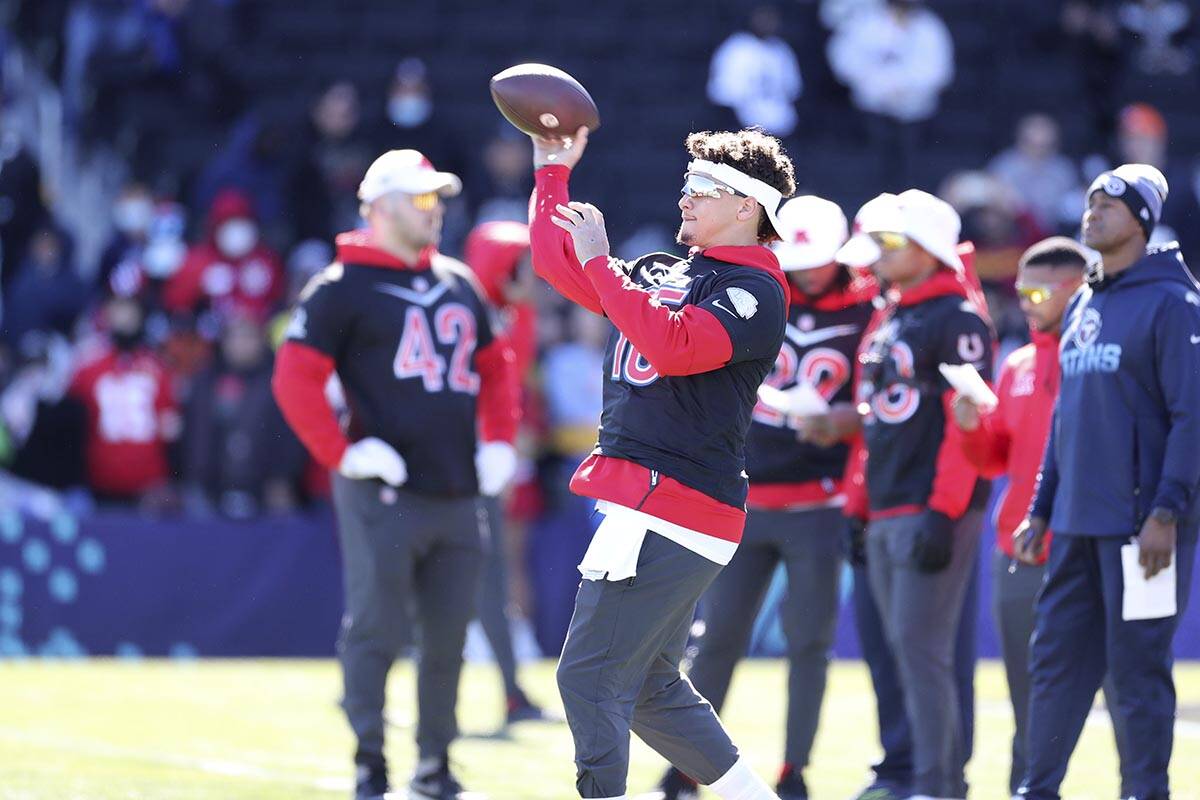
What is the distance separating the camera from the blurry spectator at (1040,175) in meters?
14.5

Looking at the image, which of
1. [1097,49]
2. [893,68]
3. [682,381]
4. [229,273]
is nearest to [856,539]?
[682,381]

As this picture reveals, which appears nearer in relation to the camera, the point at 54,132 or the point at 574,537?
the point at 574,537

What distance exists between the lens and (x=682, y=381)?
5.29 meters

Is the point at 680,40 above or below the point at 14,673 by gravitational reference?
above

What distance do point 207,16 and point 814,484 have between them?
30.7ft

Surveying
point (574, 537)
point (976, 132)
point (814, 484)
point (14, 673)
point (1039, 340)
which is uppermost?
point (976, 132)

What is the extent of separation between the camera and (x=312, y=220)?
14.4 m

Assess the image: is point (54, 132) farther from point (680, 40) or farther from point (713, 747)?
point (713, 747)

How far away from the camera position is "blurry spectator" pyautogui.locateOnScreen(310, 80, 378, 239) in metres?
14.3

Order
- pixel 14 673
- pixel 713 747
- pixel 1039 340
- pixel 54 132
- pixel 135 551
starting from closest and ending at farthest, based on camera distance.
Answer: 1. pixel 713 747
2. pixel 1039 340
3. pixel 14 673
4. pixel 135 551
5. pixel 54 132

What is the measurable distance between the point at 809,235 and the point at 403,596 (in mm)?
1973

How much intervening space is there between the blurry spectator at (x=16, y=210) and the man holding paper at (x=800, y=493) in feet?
28.6

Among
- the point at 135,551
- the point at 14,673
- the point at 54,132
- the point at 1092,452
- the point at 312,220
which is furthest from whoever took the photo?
the point at 54,132

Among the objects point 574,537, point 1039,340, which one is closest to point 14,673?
point 574,537
